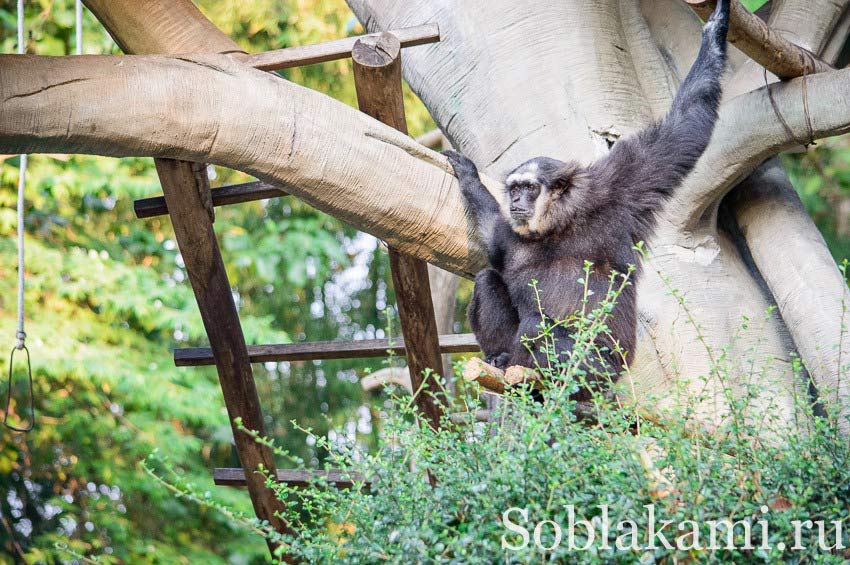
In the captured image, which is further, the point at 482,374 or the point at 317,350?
the point at 317,350

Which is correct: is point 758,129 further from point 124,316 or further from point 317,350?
point 124,316

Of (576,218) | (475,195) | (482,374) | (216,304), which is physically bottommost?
(482,374)

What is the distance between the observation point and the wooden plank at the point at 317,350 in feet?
15.7

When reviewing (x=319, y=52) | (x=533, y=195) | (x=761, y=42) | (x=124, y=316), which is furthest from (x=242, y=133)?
(x=124, y=316)

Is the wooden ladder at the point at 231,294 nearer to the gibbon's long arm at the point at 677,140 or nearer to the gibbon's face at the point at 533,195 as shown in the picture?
the gibbon's face at the point at 533,195

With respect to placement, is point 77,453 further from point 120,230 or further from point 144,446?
point 120,230

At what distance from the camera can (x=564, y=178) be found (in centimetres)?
426

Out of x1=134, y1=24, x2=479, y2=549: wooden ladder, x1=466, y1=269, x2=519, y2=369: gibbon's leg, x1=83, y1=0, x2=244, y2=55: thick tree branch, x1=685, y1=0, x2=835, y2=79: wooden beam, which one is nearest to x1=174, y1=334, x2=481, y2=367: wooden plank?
x1=134, y1=24, x2=479, y2=549: wooden ladder

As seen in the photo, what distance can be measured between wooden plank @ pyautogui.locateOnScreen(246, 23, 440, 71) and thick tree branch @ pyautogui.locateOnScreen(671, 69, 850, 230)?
134cm

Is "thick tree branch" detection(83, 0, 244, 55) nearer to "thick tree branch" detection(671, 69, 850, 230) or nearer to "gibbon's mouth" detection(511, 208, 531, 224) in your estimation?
"gibbon's mouth" detection(511, 208, 531, 224)

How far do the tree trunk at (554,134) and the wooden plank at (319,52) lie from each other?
0.60ft

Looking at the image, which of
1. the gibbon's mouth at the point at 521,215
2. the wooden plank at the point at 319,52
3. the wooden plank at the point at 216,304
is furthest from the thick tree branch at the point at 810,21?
the wooden plank at the point at 216,304

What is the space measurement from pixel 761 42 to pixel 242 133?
213cm

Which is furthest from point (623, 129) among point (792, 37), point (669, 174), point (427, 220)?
point (427, 220)
